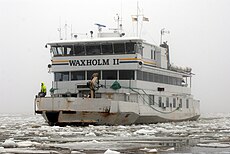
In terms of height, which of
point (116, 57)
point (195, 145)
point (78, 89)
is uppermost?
point (116, 57)

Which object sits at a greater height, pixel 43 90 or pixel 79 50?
pixel 79 50

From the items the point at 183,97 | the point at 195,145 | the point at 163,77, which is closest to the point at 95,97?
the point at 163,77

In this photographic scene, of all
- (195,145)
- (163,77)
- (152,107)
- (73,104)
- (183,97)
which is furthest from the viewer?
(183,97)

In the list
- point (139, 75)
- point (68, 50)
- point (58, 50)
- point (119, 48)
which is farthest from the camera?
point (58, 50)

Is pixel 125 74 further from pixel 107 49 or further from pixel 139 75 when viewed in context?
pixel 107 49

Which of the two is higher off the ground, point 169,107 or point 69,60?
point 69,60

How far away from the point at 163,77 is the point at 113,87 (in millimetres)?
6124

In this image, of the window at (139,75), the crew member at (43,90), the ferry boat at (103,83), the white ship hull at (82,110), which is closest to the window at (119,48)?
the ferry boat at (103,83)

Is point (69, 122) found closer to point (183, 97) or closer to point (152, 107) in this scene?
point (152, 107)

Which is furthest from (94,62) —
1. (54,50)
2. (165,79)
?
(165,79)

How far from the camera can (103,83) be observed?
1111 inches

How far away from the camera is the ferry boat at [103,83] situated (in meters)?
25.3

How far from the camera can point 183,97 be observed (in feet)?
120

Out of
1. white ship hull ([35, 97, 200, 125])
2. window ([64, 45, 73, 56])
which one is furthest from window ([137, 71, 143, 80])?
window ([64, 45, 73, 56])
